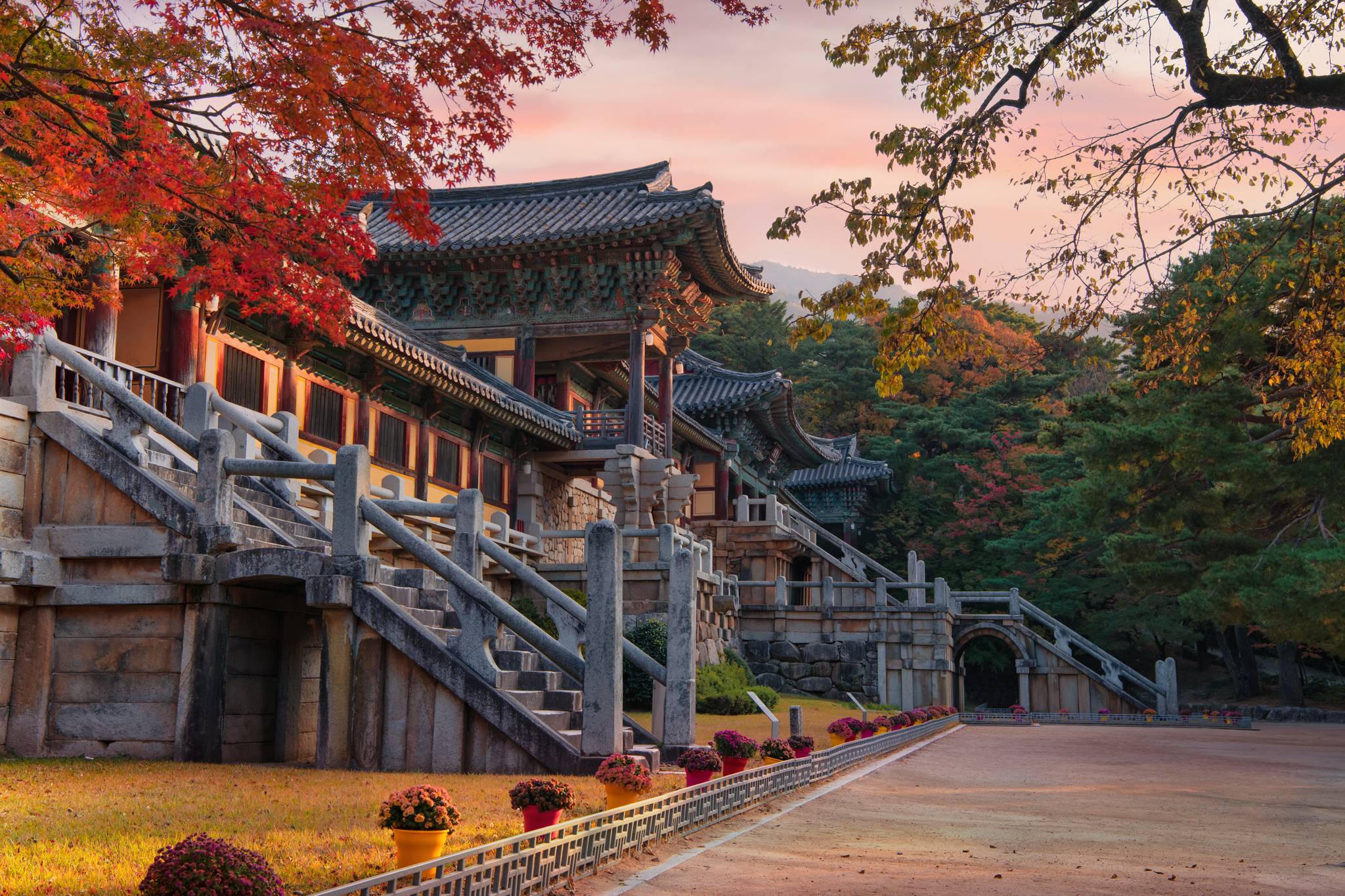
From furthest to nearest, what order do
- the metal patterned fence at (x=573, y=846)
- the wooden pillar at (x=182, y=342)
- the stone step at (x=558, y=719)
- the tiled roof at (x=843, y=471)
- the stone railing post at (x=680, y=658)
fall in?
the tiled roof at (x=843, y=471) < the wooden pillar at (x=182, y=342) < the stone railing post at (x=680, y=658) < the stone step at (x=558, y=719) < the metal patterned fence at (x=573, y=846)

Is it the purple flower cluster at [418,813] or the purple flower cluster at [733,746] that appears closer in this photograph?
the purple flower cluster at [418,813]

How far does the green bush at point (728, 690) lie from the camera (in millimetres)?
23312

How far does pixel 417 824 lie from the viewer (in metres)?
6.50

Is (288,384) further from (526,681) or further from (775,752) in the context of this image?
(775,752)

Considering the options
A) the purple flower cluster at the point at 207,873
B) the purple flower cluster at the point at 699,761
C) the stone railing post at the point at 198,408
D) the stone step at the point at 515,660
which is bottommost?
the purple flower cluster at the point at 699,761

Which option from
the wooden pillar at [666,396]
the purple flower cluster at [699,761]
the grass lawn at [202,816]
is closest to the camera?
the grass lawn at [202,816]

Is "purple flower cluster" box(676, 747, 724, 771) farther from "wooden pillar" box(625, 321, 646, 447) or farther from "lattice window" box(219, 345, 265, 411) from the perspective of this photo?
"wooden pillar" box(625, 321, 646, 447)

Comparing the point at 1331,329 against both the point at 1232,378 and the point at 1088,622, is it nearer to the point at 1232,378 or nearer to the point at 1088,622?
the point at 1232,378

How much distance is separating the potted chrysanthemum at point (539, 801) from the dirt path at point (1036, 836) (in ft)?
1.69

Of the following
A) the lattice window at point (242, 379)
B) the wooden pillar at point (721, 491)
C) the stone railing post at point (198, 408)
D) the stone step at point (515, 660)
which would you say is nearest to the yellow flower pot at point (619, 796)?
the stone step at point (515, 660)

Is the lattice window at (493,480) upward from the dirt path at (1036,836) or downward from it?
upward

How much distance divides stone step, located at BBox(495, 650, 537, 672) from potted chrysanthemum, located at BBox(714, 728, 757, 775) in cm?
205

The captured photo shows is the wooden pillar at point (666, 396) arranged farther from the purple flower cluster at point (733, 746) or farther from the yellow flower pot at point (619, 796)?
the yellow flower pot at point (619, 796)

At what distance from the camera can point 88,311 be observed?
49.2ft
